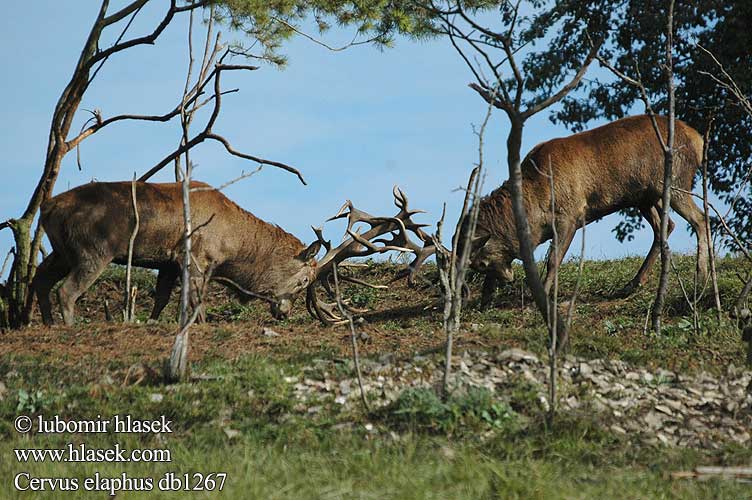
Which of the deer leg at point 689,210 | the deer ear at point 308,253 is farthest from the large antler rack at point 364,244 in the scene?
the deer leg at point 689,210

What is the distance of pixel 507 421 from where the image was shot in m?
6.50

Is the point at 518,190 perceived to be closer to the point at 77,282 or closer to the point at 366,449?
the point at 366,449

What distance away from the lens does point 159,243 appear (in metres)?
11.8

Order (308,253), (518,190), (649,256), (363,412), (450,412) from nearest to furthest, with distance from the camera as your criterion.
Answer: (450,412) → (363,412) → (518,190) → (308,253) → (649,256)

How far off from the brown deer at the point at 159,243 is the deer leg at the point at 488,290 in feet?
7.27

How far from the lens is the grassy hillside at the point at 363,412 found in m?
5.49

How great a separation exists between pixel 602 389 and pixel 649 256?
618cm

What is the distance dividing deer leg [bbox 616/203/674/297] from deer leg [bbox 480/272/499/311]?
169 centimetres

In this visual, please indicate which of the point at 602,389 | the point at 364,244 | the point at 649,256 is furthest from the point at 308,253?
the point at 602,389

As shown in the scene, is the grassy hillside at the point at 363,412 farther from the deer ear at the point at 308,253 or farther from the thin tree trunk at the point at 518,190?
the deer ear at the point at 308,253

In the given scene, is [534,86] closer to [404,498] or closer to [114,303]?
[114,303]

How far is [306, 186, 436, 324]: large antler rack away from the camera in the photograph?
12250 mm

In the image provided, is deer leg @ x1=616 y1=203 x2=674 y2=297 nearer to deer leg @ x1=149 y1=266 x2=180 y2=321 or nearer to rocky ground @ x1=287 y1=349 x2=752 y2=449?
rocky ground @ x1=287 y1=349 x2=752 y2=449

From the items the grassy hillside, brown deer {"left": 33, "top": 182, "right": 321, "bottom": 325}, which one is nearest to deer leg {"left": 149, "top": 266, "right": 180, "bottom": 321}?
brown deer {"left": 33, "top": 182, "right": 321, "bottom": 325}
